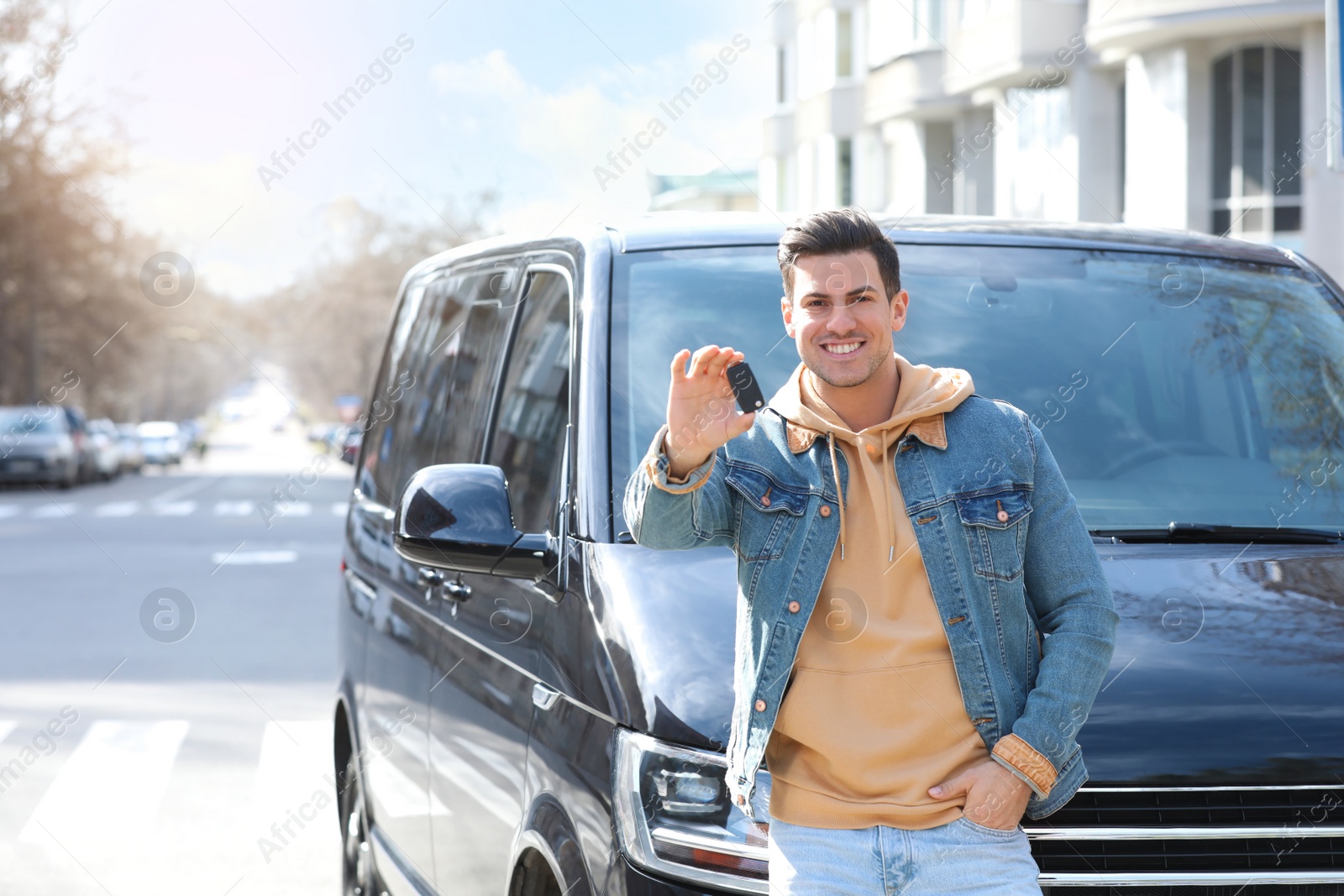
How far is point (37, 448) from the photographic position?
38.1 meters

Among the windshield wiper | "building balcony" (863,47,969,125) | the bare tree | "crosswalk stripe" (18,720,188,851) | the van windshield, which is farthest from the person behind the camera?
the bare tree

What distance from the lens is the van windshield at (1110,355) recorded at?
3340mm

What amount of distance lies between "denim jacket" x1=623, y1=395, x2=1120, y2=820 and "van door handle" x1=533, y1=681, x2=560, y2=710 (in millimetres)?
656

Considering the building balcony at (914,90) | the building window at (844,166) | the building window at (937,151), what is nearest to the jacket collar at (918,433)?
the building balcony at (914,90)

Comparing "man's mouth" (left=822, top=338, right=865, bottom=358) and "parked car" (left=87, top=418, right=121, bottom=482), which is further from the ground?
"man's mouth" (left=822, top=338, right=865, bottom=358)

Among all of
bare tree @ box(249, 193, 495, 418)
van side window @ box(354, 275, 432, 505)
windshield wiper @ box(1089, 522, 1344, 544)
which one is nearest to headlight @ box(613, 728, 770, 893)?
windshield wiper @ box(1089, 522, 1344, 544)

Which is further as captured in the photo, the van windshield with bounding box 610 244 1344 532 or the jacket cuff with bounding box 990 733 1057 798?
the van windshield with bounding box 610 244 1344 532

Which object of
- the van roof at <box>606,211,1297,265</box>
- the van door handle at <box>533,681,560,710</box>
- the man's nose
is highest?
the van roof at <box>606,211,1297,265</box>

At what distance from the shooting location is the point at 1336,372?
12.1 feet

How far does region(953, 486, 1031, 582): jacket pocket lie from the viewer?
2307mm

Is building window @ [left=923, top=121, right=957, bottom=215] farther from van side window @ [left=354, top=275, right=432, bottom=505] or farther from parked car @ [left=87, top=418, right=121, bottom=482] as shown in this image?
van side window @ [left=354, top=275, right=432, bottom=505]

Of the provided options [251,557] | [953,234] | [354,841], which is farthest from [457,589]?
[251,557]

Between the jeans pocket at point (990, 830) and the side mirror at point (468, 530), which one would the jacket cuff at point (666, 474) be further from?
the side mirror at point (468, 530)

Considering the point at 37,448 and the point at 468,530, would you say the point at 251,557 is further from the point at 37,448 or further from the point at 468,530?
the point at 37,448
